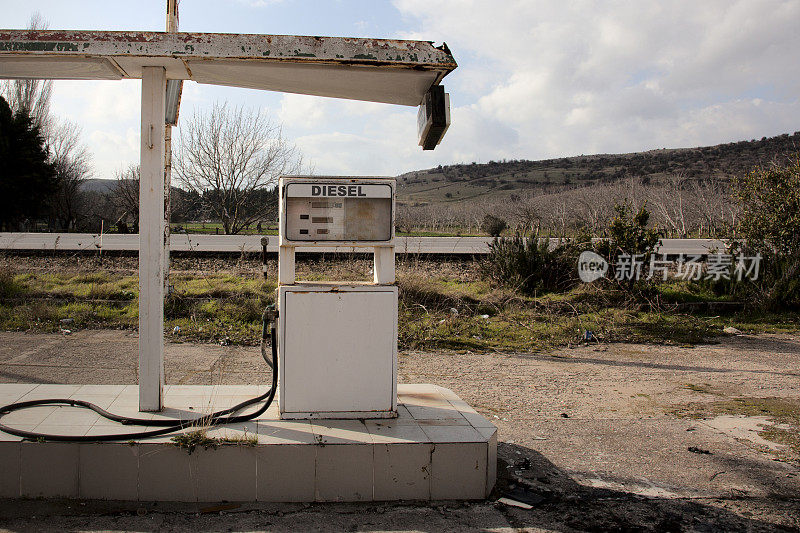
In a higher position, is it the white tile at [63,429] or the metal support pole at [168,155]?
the metal support pole at [168,155]

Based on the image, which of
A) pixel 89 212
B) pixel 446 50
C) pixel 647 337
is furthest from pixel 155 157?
pixel 89 212

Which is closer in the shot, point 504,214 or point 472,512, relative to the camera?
point 472,512

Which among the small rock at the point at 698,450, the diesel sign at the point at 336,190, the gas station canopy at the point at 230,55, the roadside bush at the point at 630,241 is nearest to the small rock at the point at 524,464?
the small rock at the point at 698,450

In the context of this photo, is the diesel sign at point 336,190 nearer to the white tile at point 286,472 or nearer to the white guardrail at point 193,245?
the white tile at point 286,472

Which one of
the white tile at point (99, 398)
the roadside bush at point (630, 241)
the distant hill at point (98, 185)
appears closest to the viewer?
the white tile at point (99, 398)

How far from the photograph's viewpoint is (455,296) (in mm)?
11188

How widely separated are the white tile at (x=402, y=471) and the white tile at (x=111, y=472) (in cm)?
146

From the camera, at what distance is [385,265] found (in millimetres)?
4238

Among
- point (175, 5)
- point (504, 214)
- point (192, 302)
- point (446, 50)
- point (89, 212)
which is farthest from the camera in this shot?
point (504, 214)

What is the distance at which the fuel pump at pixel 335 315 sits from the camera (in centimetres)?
410

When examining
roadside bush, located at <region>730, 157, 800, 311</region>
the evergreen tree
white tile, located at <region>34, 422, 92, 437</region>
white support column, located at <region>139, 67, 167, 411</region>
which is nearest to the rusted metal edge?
white support column, located at <region>139, 67, 167, 411</region>

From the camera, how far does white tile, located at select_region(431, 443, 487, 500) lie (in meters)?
3.78

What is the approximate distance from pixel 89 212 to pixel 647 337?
48.7 metres

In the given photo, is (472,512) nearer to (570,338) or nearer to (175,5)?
(570,338)
